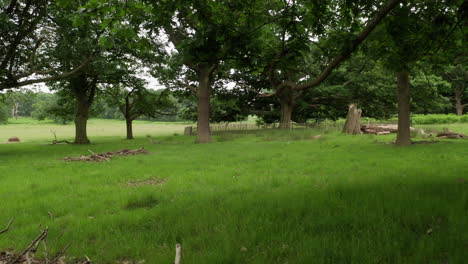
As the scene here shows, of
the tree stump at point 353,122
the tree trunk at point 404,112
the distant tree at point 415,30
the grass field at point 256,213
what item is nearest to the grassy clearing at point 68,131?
the tree stump at point 353,122

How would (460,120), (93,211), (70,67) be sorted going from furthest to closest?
(460,120)
(70,67)
(93,211)

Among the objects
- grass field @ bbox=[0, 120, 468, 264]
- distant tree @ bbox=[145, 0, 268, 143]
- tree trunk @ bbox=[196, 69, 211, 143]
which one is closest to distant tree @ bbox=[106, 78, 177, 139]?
tree trunk @ bbox=[196, 69, 211, 143]

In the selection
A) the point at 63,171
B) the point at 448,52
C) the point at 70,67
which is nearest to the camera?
the point at 448,52

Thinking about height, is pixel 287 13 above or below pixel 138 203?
above

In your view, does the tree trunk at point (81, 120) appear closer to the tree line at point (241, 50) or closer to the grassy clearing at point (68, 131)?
the tree line at point (241, 50)

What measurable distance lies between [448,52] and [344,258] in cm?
701

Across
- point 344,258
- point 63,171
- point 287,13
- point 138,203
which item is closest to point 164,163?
point 63,171

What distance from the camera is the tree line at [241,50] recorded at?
5387 millimetres

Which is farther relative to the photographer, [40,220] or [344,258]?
[40,220]

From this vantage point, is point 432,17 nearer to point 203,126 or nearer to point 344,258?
point 344,258

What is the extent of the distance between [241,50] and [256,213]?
2.87 m

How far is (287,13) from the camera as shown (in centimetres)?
564

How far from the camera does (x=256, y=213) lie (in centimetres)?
543

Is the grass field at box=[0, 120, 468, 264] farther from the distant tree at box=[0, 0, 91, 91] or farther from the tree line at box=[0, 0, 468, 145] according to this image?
the distant tree at box=[0, 0, 91, 91]
